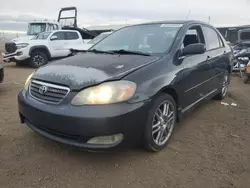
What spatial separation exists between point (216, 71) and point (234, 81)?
387 centimetres

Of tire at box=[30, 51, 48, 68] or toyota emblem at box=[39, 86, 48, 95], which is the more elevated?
toyota emblem at box=[39, 86, 48, 95]

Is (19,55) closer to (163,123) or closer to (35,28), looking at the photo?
(35,28)

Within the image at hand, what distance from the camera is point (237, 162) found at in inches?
113

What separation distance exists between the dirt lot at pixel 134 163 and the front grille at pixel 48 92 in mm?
565

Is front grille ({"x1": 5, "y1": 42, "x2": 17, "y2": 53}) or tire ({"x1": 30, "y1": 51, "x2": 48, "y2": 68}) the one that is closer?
front grille ({"x1": 5, "y1": 42, "x2": 17, "y2": 53})

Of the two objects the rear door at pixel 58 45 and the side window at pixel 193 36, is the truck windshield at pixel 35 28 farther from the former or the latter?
the side window at pixel 193 36

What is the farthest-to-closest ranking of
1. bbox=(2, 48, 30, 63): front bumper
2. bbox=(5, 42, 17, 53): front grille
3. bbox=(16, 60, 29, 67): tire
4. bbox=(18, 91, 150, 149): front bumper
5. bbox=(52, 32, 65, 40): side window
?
bbox=(52, 32, 65, 40): side window → bbox=(16, 60, 29, 67): tire → bbox=(5, 42, 17, 53): front grille → bbox=(2, 48, 30, 63): front bumper → bbox=(18, 91, 150, 149): front bumper

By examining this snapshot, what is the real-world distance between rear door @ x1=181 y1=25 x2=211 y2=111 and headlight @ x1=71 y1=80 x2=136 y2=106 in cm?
105

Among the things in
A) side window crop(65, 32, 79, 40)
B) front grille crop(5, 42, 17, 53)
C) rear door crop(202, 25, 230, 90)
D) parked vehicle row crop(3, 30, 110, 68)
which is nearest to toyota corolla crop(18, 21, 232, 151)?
rear door crop(202, 25, 230, 90)

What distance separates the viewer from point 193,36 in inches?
156

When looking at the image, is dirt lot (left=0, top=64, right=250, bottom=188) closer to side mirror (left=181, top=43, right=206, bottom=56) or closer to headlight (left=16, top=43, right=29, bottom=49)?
side mirror (left=181, top=43, right=206, bottom=56)

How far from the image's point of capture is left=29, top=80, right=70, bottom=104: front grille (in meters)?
2.59

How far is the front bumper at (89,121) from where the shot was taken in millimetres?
2422

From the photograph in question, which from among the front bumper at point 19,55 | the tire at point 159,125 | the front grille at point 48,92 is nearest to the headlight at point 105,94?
the front grille at point 48,92
